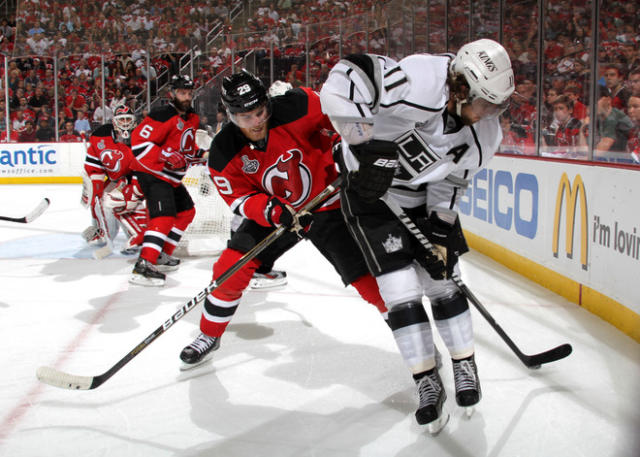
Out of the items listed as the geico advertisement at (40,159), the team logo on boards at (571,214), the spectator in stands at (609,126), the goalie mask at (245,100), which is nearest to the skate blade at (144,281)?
the goalie mask at (245,100)

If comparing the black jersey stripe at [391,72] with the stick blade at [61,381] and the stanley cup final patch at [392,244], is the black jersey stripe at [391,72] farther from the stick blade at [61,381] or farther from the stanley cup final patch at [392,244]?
the stick blade at [61,381]

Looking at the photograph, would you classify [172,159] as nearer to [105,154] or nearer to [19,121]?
[105,154]

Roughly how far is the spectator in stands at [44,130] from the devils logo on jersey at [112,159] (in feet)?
18.4

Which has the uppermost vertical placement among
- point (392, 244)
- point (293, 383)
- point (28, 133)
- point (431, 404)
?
point (28, 133)

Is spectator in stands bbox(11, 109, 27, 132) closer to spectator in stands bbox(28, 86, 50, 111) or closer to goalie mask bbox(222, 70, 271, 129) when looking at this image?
spectator in stands bbox(28, 86, 50, 111)

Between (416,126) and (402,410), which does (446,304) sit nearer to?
(402,410)

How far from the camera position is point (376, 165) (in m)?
1.54

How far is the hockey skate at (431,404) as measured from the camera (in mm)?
1603

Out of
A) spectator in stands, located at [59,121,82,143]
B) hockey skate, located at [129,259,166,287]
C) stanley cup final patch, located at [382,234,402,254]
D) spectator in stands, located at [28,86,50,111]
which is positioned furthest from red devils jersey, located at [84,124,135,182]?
spectator in stands, located at [28,86,50,111]

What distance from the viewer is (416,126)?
5.44 feet

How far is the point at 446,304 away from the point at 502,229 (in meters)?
2.30

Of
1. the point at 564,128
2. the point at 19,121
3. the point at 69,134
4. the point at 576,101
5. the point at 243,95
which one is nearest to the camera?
the point at 243,95

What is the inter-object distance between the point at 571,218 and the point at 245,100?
1.86 meters

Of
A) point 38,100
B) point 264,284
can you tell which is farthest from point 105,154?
point 38,100
